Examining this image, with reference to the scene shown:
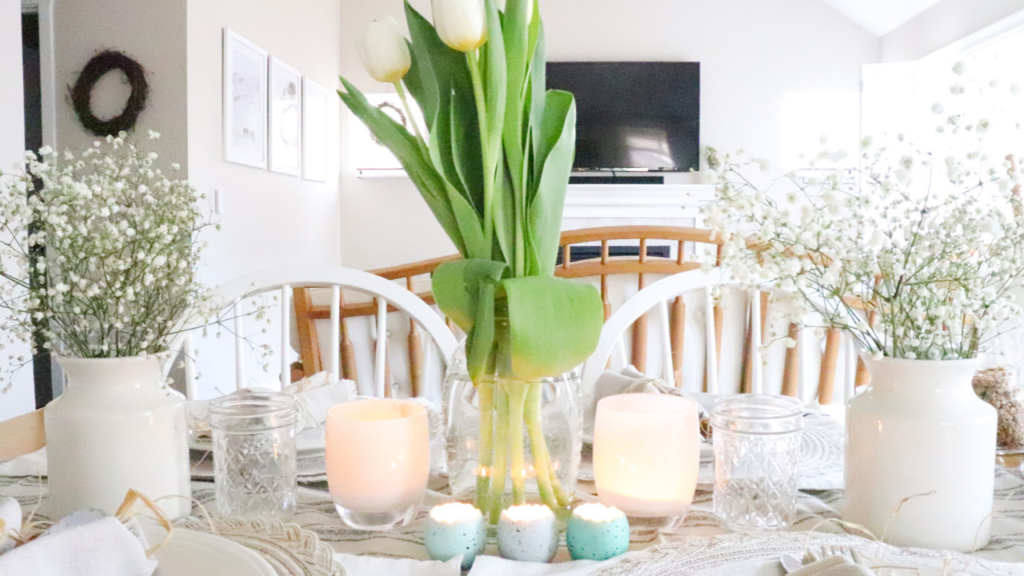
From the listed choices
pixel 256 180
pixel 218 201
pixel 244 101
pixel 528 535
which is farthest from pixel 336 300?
pixel 256 180

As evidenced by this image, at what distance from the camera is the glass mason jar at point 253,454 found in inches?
26.1

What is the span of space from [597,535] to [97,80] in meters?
3.40

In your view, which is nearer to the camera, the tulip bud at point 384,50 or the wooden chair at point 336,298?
the tulip bud at point 384,50

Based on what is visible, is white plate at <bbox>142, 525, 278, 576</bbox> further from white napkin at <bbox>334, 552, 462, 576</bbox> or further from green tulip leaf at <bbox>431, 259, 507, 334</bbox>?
green tulip leaf at <bbox>431, 259, 507, 334</bbox>

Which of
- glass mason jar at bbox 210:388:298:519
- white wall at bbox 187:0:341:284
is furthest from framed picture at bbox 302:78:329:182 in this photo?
glass mason jar at bbox 210:388:298:519

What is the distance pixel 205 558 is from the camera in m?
0.50

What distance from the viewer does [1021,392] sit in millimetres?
825

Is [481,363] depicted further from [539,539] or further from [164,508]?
[164,508]

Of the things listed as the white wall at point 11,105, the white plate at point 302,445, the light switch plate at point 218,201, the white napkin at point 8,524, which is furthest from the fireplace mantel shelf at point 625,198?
the white napkin at point 8,524

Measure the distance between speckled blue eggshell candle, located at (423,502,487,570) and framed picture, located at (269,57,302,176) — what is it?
399 cm

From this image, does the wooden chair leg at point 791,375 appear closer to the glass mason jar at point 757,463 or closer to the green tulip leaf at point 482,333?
the glass mason jar at point 757,463

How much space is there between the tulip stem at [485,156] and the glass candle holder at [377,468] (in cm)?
17

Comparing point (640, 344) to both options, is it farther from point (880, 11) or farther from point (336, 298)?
point (880, 11)

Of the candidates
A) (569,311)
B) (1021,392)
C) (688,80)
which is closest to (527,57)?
(569,311)
